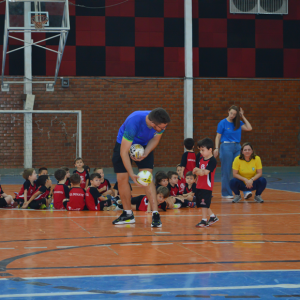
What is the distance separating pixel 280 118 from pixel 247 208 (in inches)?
453

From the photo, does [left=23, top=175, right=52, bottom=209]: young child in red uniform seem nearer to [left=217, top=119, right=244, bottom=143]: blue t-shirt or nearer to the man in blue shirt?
the man in blue shirt

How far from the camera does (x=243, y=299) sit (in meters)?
3.08

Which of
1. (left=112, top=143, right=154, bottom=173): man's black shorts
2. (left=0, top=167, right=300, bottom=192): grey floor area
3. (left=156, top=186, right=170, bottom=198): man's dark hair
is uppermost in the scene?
(left=112, top=143, right=154, bottom=173): man's black shorts

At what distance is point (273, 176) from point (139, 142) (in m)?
10.7

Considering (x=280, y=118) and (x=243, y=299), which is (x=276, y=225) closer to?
(x=243, y=299)

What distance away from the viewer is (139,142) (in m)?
6.41

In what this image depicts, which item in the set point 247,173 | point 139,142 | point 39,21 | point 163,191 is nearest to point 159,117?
point 139,142

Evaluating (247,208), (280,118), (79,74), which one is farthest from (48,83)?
(247,208)

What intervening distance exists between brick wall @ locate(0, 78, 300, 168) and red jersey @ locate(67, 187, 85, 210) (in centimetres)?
958

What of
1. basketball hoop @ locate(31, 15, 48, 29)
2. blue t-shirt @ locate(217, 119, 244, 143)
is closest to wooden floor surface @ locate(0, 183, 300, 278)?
blue t-shirt @ locate(217, 119, 244, 143)

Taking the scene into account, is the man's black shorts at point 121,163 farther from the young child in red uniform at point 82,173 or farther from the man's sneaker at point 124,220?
the young child in red uniform at point 82,173

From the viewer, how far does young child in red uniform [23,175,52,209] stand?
27.5 ft

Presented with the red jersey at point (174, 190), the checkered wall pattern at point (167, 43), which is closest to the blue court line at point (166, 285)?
the red jersey at point (174, 190)

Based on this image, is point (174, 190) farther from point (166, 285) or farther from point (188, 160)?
point (166, 285)
